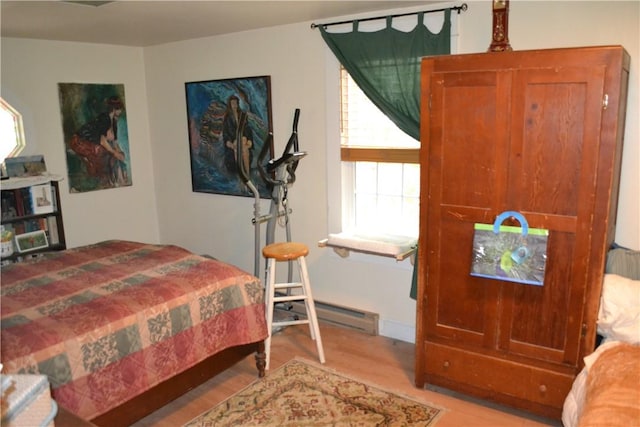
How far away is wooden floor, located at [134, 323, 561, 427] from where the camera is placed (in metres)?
2.71

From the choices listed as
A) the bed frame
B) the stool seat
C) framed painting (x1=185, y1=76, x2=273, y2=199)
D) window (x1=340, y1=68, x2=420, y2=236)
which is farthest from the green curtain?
the bed frame

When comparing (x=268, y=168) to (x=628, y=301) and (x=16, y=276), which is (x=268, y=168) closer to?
(x=16, y=276)

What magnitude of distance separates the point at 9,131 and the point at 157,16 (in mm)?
2678

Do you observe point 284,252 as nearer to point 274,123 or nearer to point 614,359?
point 274,123

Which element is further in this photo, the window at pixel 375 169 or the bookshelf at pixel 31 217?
the bookshelf at pixel 31 217

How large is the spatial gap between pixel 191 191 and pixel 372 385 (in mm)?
2616

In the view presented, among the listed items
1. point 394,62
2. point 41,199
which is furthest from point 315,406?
point 41,199

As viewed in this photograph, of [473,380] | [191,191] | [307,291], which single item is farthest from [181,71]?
[473,380]

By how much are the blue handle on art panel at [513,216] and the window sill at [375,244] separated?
78 centimetres

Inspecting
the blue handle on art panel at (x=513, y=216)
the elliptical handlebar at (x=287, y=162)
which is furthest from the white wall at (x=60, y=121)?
the blue handle on art panel at (x=513, y=216)

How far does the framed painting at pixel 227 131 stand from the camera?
13.4 feet

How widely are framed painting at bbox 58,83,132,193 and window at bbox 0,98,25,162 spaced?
3.67m

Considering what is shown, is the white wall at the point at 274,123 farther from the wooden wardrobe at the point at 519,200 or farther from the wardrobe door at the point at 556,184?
the wardrobe door at the point at 556,184

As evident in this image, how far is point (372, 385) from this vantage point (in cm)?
301
